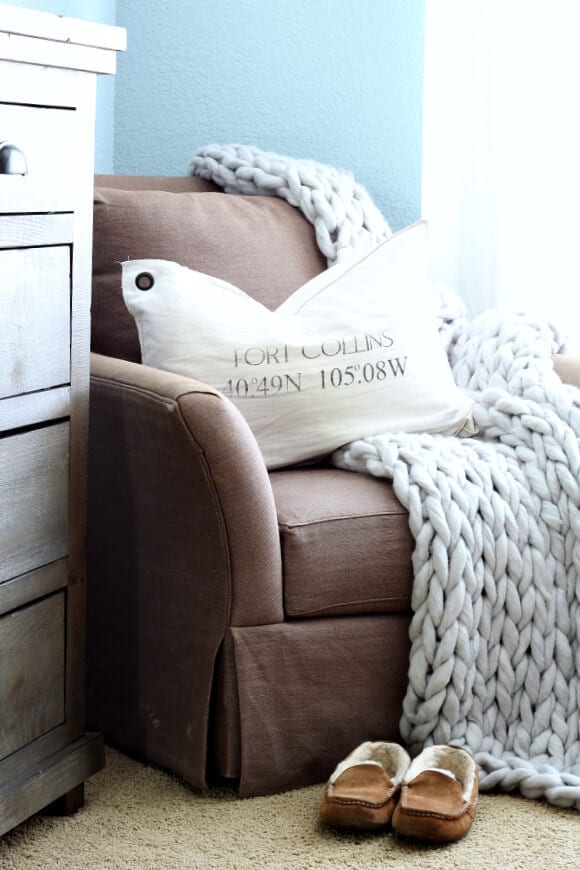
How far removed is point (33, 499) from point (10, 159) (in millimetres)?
394

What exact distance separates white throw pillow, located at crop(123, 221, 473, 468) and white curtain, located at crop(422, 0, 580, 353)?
513 millimetres

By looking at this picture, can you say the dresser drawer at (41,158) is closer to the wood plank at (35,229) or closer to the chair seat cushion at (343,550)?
the wood plank at (35,229)

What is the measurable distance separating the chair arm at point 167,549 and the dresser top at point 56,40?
402mm

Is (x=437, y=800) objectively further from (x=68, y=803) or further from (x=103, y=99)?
(x=103, y=99)

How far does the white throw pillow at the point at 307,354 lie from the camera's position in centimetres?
168

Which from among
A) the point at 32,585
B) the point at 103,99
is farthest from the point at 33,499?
the point at 103,99

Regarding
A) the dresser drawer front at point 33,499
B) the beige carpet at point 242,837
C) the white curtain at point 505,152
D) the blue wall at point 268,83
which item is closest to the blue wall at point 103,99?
the blue wall at point 268,83

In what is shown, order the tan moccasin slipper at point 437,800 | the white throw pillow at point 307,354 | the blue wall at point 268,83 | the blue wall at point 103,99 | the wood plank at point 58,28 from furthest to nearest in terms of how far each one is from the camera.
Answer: the blue wall at point 268,83 → the blue wall at point 103,99 → the white throw pillow at point 307,354 → the tan moccasin slipper at point 437,800 → the wood plank at point 58,28

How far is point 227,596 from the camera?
148cm

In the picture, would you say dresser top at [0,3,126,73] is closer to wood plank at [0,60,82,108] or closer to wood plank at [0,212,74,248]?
wood plank at [0,60,82,108]

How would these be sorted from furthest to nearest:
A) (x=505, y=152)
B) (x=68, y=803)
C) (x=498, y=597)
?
(x=505, y=152) → (x=498, y=597) → (x=68, y=803)

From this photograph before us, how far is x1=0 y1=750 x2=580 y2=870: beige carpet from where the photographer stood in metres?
1.38

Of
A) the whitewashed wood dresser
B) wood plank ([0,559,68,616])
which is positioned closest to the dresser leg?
the whitewashed wood dresser

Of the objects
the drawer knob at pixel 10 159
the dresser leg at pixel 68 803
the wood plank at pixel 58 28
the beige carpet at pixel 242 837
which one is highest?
the wood plank at pixel 58 28
